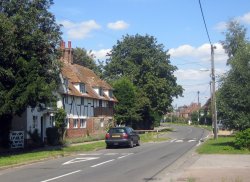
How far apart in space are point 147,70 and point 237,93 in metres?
46.5

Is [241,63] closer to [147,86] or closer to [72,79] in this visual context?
[72,79]

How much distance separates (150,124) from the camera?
264 feet

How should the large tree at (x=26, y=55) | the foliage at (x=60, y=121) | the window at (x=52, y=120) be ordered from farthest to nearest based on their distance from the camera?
the window at (x=52, y=120) → the foliage at (x=60, y=121) → the large tree at (x=26, y=55)

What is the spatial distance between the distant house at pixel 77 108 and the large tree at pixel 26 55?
6.48 m

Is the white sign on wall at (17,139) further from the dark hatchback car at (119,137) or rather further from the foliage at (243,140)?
the foliage at (243,140)

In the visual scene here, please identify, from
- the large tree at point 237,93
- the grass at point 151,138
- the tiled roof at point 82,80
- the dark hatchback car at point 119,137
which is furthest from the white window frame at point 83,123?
the large tree at point 237,93

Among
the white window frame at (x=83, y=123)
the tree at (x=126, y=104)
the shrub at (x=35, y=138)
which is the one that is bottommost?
the shrub at (x=35, y=138)

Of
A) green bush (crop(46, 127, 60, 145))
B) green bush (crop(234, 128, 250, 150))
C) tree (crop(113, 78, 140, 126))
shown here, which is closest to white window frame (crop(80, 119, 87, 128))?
tree (crop(113, 78, 140, 126))

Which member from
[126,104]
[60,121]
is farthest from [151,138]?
[126,104]

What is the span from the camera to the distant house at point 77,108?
38.6 metres

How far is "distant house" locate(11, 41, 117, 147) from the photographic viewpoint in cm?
3859

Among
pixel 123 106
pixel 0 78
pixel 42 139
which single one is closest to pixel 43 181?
pixel 0 78

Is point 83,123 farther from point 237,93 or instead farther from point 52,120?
point 237,93

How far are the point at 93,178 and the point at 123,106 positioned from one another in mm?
52058
